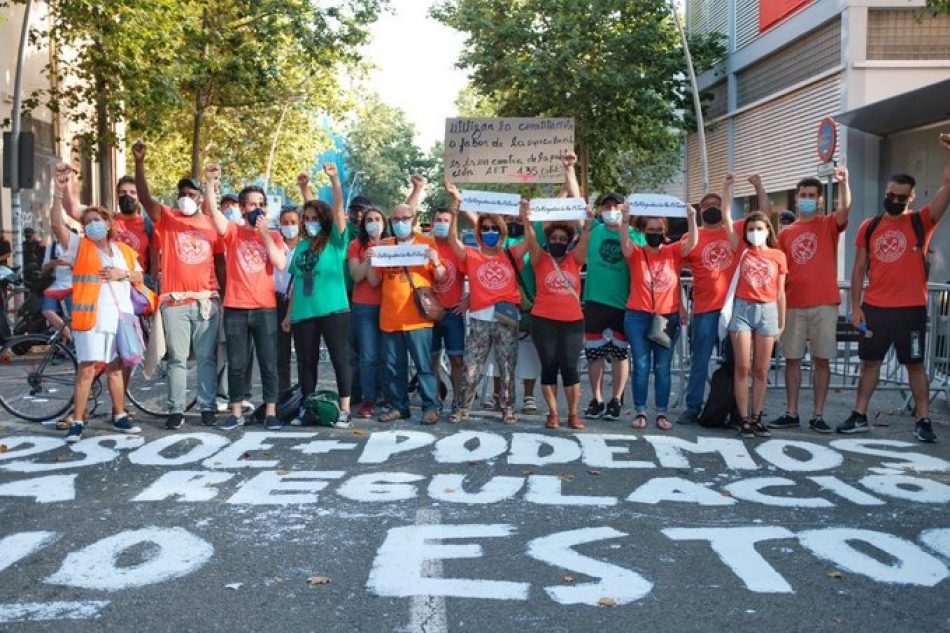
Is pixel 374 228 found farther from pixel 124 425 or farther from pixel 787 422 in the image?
pixel 787 422

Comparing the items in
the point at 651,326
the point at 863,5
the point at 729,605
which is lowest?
the point at 729,605

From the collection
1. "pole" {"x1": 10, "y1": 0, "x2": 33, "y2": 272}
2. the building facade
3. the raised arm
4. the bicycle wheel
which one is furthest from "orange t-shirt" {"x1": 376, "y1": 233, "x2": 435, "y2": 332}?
"pole" {"x1": 10, "y1": 0, "x2": 33, "y2": 272}

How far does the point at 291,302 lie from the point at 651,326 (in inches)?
116

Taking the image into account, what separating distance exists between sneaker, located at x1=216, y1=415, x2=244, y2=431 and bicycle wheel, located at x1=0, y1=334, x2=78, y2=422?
1.22 m

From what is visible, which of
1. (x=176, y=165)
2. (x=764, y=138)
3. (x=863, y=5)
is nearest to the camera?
(x=863, y=5)

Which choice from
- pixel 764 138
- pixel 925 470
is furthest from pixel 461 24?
pixel 925 470

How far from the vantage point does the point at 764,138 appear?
2820 cm

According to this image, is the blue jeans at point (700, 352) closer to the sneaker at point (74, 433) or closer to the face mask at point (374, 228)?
the face mask at point (374, 228)

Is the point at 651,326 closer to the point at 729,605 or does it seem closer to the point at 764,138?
the point at 729,605

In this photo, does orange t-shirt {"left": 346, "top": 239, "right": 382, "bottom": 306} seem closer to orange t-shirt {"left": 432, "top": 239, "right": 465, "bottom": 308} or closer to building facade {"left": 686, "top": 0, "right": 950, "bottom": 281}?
orange t-shirt {"left": 432, "top": 239, "right": 465, "bottom": 308}

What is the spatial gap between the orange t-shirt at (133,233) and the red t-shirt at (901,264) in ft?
19.4

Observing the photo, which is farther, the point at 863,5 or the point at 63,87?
the point at 63,87

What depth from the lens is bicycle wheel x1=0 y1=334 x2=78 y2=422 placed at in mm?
9469

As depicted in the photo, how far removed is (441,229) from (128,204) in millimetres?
2729
